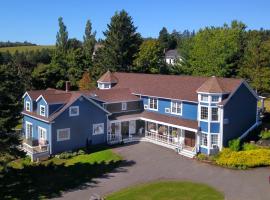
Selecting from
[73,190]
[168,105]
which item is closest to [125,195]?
[73,190]

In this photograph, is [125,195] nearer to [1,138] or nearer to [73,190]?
[73,190]

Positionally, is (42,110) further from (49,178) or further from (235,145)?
(235,145)

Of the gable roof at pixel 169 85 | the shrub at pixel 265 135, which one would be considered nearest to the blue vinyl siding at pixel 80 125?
the gable roof at pixel 169 85

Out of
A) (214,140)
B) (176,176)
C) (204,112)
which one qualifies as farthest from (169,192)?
(204,112)

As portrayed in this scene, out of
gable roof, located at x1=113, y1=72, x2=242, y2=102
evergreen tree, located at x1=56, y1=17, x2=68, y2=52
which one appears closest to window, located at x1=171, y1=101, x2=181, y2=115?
gable roof, located at x1=113, y1=72, x2=242, y2=102

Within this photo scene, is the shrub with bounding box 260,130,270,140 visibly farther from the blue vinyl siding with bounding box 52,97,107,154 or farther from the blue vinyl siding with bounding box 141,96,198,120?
the blue vinyl siding with bounding box 52,97,107,154

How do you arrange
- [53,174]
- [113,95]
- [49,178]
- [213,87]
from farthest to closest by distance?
[113,95] < [213,87] < [53,174] < [49,178]
